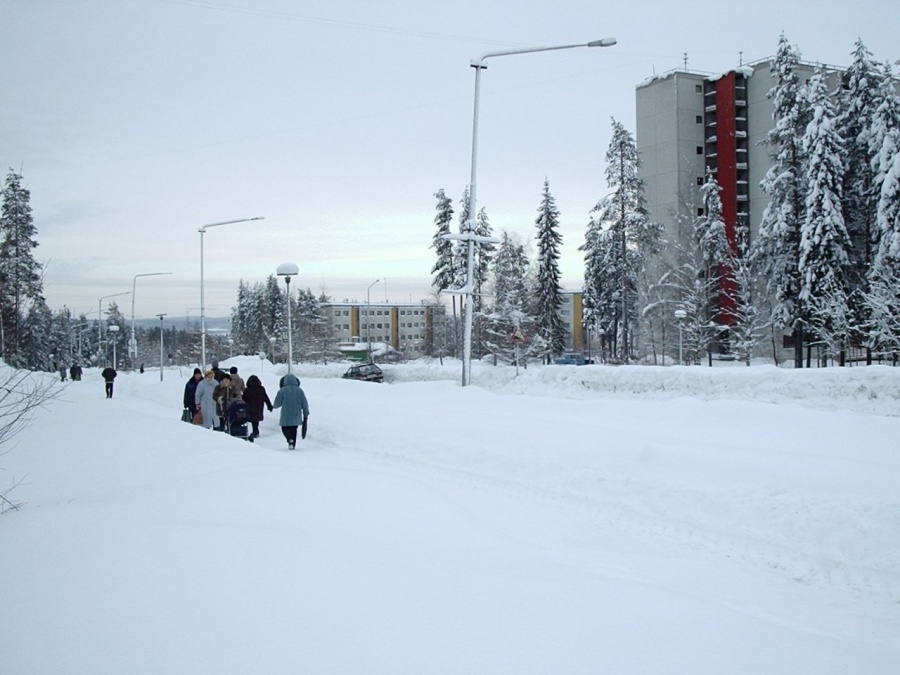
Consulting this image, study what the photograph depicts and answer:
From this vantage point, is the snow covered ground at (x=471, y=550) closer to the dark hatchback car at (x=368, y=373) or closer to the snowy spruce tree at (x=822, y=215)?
the snowy spruce tree at (x=822, y=215)

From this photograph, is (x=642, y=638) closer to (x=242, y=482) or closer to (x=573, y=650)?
(x=573, y=650)

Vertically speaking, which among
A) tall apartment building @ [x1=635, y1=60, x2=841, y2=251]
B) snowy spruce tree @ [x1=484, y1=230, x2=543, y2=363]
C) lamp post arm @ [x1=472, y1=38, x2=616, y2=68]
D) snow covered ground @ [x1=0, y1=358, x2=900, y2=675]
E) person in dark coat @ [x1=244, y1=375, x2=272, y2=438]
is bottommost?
snow covered ground @ [x1=0, y1=358, x2=900, y2=675]

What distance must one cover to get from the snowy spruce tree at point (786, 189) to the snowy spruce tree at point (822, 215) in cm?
94

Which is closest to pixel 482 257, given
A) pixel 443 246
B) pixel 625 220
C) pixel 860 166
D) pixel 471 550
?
pixel 443 246

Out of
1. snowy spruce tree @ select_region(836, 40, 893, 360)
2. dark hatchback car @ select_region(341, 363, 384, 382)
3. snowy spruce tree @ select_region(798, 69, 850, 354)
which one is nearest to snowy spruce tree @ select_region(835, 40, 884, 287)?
snowy spruce tree @ select_region(836, 40, 893, 360)

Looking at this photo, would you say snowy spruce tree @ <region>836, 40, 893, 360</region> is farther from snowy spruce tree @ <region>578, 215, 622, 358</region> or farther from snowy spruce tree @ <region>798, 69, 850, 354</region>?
snowy spruce tree @ <region>578, 215, 622, 358</region>

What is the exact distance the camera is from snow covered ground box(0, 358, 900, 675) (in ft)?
14.2

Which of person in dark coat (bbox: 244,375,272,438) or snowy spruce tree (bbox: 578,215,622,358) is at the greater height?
snowy spruce tree (bbox: 578,215,622,358)

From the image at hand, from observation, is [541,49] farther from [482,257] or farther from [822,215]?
[482,257]

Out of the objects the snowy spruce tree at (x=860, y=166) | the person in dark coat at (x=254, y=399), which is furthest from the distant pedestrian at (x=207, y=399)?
the snowy spruce tree at (x=860, y=166)

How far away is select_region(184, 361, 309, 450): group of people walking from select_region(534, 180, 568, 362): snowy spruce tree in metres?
43.6

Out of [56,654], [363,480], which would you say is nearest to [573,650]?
[56,654]

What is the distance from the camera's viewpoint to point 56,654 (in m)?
3.87

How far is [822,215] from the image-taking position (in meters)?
33.4
